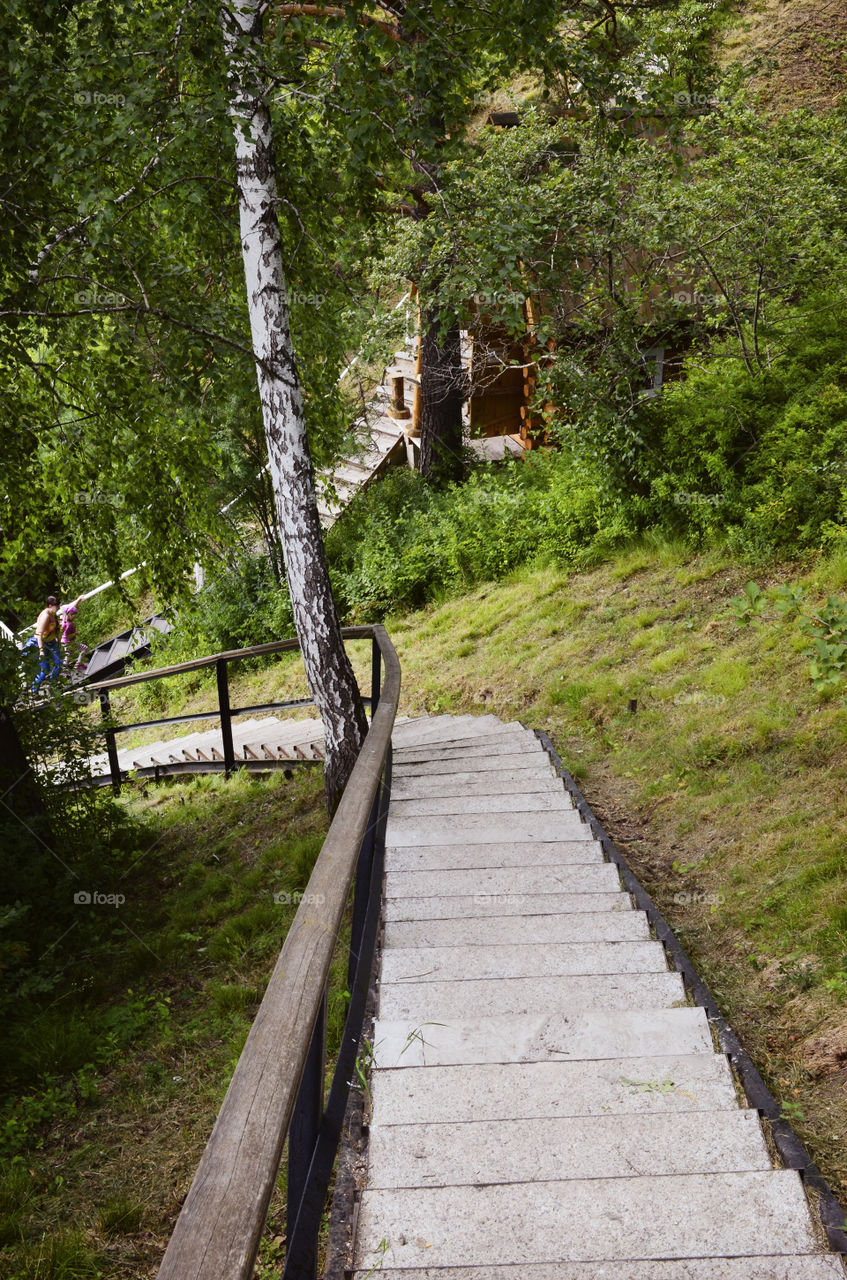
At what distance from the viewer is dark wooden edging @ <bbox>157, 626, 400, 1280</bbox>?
1.05m

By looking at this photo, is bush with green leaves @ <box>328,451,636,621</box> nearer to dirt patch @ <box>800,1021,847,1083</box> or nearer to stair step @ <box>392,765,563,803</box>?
stair step @ <box>392,765,563,803</box>

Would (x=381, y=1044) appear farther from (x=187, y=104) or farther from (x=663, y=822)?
(x=187, y=104)

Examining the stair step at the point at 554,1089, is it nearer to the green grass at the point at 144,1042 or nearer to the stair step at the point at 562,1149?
the stair step at the point at 562,1149

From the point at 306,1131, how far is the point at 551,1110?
956 millimetres

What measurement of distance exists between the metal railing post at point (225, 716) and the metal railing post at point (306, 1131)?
542cm

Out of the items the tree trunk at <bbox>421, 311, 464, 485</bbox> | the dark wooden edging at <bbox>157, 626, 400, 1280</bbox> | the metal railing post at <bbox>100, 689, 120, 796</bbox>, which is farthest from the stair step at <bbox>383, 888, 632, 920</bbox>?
the tree trunk at <bbox>421, 311, 464, 485</bbox>

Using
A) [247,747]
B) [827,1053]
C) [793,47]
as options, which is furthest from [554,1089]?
[793,47]

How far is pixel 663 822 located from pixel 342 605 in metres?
7.31

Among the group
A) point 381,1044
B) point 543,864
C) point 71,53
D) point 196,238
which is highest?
point 71,53

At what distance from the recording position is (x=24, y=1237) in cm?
295

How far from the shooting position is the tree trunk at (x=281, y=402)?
481 cm

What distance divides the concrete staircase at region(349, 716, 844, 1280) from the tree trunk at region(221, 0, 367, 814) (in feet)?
5.88

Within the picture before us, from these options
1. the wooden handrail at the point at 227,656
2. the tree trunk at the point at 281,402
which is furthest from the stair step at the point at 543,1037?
the wooden handrail at the point at 227,656

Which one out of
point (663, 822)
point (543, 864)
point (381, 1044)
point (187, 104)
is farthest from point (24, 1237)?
point (187, 104)
